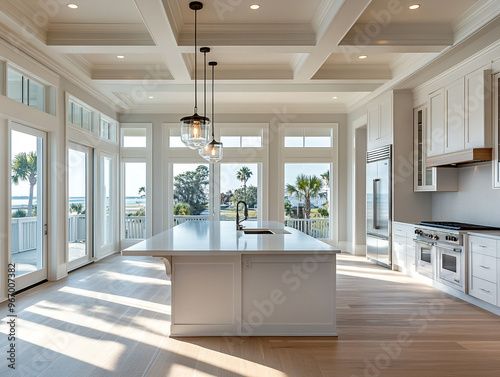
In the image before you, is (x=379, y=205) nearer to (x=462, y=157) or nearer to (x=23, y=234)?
(x=462, y=157)

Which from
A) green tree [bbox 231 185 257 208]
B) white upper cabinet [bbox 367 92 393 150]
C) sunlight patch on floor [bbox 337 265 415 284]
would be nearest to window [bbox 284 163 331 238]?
green tree [bbox 231 185 257 208]

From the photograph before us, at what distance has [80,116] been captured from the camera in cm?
596

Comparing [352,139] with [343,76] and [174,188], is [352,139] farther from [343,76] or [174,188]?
[174,188]

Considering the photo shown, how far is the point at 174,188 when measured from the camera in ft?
25.6

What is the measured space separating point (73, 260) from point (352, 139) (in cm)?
565

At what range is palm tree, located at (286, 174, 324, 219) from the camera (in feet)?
25.8

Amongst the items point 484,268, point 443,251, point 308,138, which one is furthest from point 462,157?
point 308,138

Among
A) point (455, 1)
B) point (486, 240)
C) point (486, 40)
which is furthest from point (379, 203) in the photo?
point (455, 1)

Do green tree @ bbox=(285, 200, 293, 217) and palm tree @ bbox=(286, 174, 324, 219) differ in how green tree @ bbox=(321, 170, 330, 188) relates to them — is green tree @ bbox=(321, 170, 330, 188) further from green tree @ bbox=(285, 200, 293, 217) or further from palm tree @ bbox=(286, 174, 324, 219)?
green tree @ bbox=(285, 200, 293, 217)

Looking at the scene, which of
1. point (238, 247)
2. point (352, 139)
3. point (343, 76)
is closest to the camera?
point (238, 247)

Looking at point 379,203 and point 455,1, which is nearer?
point 455,1

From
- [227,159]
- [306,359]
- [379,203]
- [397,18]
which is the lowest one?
[306,359]

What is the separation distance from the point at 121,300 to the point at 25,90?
2.79m

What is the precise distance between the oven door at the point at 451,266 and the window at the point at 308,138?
3.73 metres
